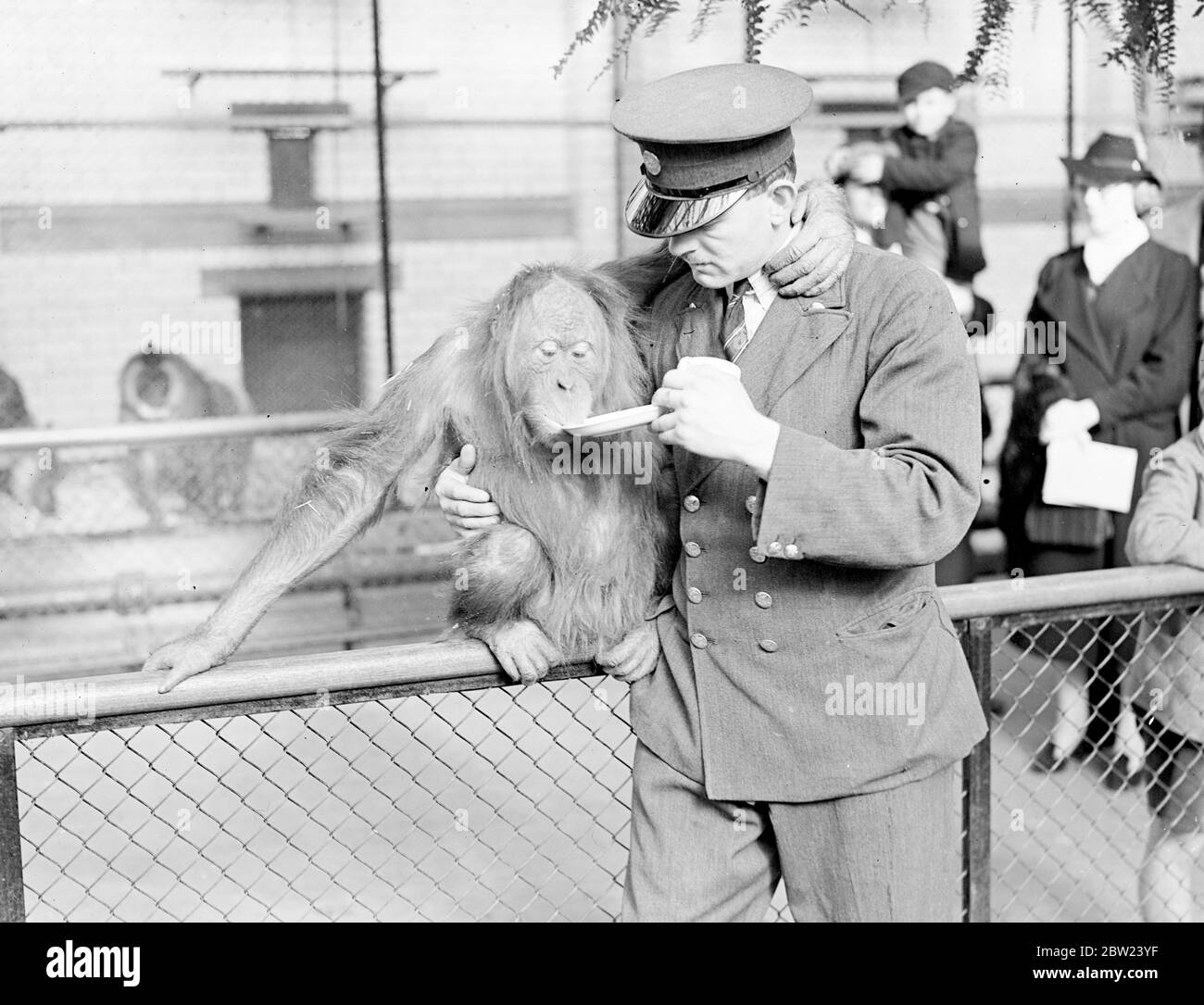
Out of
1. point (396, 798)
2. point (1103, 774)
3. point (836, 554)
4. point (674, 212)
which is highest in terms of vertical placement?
point (674, 212)

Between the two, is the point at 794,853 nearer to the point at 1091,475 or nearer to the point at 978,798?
the point at 978,798

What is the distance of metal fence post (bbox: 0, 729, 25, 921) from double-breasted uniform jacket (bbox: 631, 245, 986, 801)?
100 centimetres

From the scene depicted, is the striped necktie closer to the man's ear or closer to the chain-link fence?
the man's ear

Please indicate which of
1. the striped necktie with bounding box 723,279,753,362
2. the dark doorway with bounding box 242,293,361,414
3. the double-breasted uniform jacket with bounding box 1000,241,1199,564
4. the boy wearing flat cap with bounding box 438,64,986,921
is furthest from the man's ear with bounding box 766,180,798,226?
the dark doorway with bounding box 242,293,361,414

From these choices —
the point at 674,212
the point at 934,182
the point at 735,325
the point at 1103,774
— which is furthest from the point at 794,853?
the point at 934,182

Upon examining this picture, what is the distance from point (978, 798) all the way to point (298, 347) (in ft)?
14.4

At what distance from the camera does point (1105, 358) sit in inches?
183

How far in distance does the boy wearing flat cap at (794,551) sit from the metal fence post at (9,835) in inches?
37.8

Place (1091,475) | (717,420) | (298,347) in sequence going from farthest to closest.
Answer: (298,347) → (1091,475) → (717,420)

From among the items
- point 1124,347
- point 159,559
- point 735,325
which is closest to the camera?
point 735,325

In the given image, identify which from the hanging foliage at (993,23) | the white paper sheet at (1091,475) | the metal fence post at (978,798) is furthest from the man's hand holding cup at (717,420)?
the white paper sheet at (1091,475)

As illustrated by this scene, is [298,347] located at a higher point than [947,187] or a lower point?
lower
